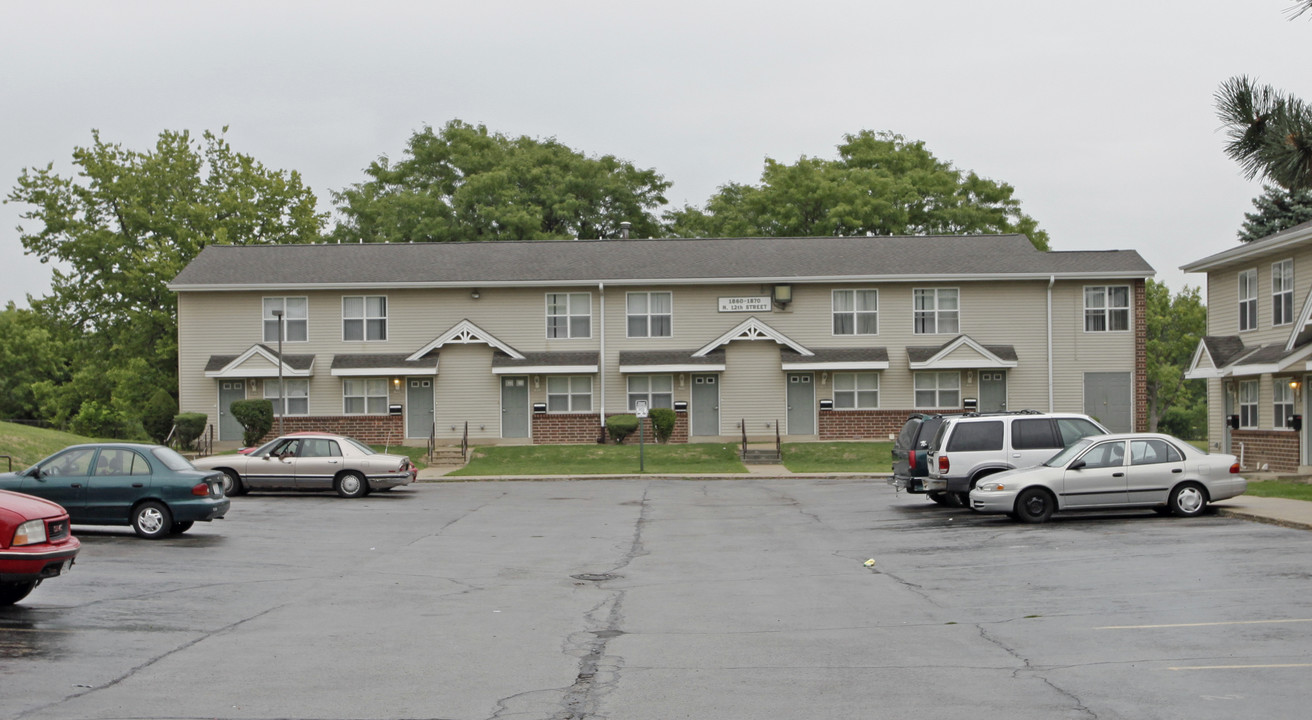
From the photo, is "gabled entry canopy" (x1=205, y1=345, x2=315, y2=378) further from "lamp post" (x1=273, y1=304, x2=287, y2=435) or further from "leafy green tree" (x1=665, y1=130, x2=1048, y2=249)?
"leafy green tree" (x1=665, y1=130, x2=1048, y2=249)

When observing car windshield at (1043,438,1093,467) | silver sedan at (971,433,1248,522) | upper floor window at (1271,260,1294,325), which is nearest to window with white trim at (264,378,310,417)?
silver sedan at (971,433,1248,522)

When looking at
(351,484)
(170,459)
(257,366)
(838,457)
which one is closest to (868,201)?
(838,457)

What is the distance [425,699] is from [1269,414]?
97.1 feet

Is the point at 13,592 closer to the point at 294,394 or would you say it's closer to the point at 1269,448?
the point at 1269,448

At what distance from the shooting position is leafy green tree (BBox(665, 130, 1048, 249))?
59656 millimetres

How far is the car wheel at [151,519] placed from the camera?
1791 cm

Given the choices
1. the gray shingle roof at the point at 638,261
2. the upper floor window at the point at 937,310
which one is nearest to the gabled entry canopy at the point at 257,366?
the gray shingle roof at the point at 638,261

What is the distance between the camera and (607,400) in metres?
41.5

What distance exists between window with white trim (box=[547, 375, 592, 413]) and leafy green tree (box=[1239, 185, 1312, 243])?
27.2 m

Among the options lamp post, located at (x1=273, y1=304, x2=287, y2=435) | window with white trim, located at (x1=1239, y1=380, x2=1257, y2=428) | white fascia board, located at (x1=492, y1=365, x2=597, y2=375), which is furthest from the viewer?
white fascia board, located at (x1=492, y1=365, x2=597, y2=375)

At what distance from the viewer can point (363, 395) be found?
41.8 metres

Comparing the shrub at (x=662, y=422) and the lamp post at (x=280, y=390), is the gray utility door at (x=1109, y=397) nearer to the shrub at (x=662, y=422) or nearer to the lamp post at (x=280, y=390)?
the shrub at (x=662, y=422)

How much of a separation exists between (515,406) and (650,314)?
5.81m

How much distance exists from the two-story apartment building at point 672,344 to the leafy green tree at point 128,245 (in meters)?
9.69
